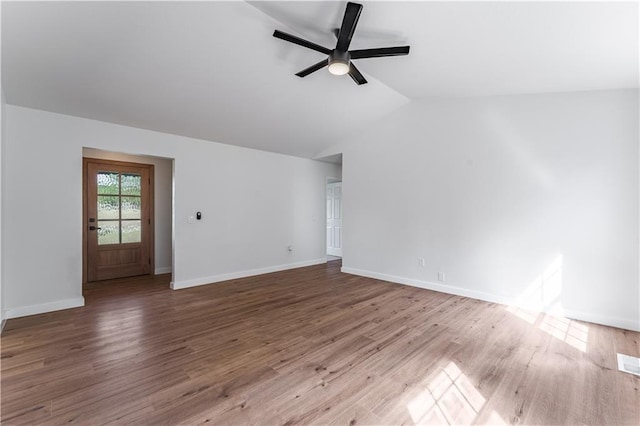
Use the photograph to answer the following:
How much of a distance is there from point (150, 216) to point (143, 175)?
82cm

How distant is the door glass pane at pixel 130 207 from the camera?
17.7 feet

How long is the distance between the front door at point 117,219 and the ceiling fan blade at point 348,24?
481cm

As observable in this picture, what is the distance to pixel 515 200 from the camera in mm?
3861

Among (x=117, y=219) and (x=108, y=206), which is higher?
(x=108, y=206)

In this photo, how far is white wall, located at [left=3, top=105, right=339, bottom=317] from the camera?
337 cm

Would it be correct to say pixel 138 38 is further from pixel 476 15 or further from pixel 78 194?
pixel 476 15

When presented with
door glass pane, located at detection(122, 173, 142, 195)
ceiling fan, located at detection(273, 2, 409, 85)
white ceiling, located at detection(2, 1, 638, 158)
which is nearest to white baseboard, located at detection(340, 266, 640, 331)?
white ceiling, located at detection(2, 1, 638, 158)

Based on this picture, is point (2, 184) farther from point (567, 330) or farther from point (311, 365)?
point (567, 330)

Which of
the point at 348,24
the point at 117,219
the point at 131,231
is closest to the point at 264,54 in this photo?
the point at 348,24

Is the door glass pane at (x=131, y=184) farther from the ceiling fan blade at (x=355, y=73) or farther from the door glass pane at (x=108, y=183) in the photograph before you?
the ceiling fan blade at (x=355, y=73)

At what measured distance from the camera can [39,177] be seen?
11.4ft

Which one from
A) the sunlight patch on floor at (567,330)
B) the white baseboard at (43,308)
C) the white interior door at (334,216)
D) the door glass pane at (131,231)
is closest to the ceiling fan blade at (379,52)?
the sunlight patch on floor at (567,330)

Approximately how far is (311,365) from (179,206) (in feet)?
11.3

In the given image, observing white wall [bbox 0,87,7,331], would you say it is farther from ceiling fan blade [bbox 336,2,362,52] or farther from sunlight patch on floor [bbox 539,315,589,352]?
sunlight patch on floor [bbox 539,315,589,352]
